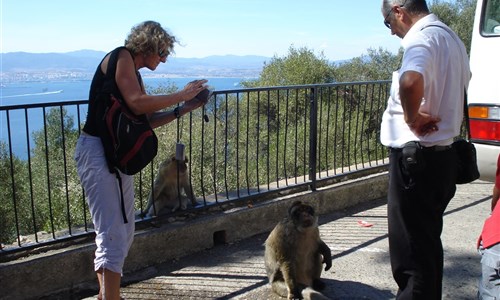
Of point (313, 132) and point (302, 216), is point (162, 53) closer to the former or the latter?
point (302, 216)

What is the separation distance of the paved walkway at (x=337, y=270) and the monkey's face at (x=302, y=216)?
636 millimetres

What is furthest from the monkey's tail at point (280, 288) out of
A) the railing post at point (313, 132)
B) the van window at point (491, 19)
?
the van window at point (491, 19)

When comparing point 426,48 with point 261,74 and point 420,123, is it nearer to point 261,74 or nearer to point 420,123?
point 420,123

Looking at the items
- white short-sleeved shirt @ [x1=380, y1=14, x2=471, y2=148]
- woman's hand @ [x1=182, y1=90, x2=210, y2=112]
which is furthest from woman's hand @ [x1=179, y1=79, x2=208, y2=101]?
white short-sleeved shirt @ [x1=380, y1=14, x2=471, y2=148]

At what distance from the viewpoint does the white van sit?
5.23m

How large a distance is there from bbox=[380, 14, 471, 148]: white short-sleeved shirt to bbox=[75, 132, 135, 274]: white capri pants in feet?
5.82

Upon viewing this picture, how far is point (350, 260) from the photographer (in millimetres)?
4816

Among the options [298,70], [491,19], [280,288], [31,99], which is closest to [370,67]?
[298,70]

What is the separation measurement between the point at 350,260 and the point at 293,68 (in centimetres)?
3837

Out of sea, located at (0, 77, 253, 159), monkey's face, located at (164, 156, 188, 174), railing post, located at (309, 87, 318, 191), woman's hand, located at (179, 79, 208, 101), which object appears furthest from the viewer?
railing post, located at (309, 87, 318, 191)

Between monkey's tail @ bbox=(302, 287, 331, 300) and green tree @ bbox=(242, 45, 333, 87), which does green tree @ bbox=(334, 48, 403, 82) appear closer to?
green tree @ bbox=(242, 45, 333, 87)

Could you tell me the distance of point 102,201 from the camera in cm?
308

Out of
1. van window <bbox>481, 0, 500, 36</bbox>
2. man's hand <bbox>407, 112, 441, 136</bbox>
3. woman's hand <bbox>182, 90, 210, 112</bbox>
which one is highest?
van window <bbox>481, 0, 500, 36</bbox>

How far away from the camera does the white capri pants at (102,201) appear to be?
3078mm
